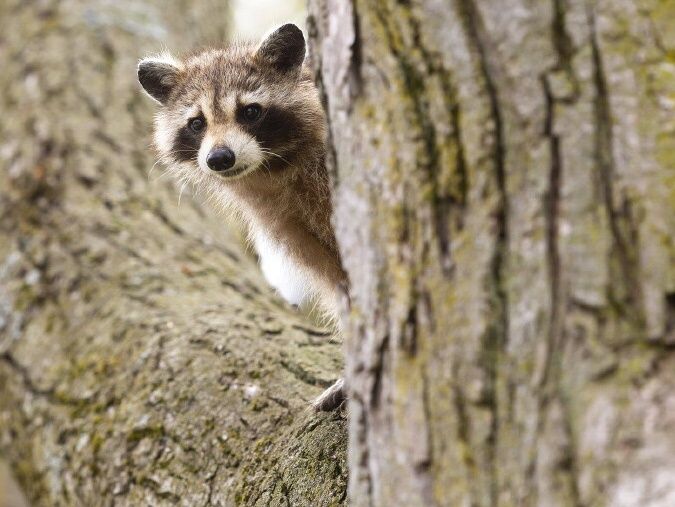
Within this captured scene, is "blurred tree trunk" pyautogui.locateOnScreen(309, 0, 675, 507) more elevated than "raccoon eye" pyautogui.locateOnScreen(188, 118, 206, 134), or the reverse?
"blurred tree trunk" pyautogui.locateOnScreen(309, 0, 675, 507)

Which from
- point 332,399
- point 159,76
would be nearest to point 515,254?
point 332,399

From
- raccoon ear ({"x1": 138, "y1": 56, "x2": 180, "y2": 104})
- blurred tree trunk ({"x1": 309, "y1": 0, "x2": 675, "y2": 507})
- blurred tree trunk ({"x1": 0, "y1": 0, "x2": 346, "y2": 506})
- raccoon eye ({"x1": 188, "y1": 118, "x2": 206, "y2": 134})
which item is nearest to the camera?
blurred tree trunk ({"x1": 309, "y1": 0, "x2": 675, "y2": 507})

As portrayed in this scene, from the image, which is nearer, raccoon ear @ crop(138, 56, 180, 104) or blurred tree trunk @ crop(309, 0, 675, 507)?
blurred tree trunk @ crop(309, 0, 675, 507)

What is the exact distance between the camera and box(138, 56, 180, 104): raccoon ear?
427 centimetres

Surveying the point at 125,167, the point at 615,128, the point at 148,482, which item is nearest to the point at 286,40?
the point at 125,167

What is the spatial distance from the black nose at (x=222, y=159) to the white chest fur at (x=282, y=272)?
0.42 meters

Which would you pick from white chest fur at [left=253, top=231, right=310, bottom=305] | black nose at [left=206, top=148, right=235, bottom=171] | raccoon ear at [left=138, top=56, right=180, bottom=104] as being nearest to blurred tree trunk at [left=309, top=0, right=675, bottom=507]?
black nose at [left=206, top=148, right=235, bottom=171]

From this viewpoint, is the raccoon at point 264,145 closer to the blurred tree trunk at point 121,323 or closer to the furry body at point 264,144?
the furry body at point 264,144

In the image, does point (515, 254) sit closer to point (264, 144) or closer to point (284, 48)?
point (264, 144)

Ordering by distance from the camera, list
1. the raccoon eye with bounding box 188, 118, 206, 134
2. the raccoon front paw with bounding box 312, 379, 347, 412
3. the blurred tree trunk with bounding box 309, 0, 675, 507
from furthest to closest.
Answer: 1. the raccoon eye with bounding box 188, 118, 206, 134
2. the raccoon front paw with bounding box 312, 379, 347, 412
3. the blurred tree trunk with bounding box 309, 0, 675, 507

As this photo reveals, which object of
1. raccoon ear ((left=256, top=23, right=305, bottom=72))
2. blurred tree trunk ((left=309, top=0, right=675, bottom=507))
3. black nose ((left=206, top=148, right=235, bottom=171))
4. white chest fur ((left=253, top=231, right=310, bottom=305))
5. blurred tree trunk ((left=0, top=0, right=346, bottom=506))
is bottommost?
white chest fur ((left=253, top=231, right=310, bottom=305))

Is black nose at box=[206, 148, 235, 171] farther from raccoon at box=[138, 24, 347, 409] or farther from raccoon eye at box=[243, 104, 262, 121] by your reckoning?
raccoon eye at box=[243, 104, 262, 121]

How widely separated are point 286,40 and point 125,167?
1086 millimetres

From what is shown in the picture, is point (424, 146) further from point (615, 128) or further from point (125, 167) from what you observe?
point (125, 167)
